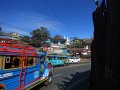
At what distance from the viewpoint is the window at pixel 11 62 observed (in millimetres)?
9104

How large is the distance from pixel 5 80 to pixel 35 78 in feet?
13.6

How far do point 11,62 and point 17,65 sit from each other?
49 centimetres

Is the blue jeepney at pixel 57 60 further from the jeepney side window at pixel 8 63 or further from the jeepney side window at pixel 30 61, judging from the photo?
the jeepney side window at pixel 8 63

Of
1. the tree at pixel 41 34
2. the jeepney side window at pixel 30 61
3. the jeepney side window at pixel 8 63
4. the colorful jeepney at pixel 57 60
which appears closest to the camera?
the jeepney side window at pixel 8 63

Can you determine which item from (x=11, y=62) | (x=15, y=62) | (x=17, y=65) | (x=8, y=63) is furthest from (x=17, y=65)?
(x=8, y=63)

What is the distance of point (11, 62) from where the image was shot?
Answer: 31.3 ft

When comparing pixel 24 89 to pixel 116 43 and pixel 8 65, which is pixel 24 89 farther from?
pixel 116 43

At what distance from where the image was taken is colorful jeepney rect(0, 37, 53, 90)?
8852mm

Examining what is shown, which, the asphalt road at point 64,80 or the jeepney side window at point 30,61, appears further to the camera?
the asphalt road at point 64,80

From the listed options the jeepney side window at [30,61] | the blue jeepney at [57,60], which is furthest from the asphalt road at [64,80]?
the blue jeepney at [57,60]

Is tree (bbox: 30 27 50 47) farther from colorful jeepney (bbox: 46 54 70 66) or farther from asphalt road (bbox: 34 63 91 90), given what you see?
asphalt road (bbox: 34 63 91 90)

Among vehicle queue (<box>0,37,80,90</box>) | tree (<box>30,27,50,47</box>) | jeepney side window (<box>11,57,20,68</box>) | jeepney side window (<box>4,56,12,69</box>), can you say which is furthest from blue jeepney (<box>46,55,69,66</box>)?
tree (<box>30,27,50,47</box>)

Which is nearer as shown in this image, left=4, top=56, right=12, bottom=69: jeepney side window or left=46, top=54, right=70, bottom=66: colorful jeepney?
left=4, top=56, right=12, bottom=69: jeepney side window

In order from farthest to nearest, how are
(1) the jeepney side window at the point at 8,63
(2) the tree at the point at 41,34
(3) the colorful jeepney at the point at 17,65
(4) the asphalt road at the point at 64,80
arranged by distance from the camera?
(2) the tree at the point at 41,34, (4) the asphalt road at the point at 64,80, (1) the jeepney side window at the point at 8,63, (3) the colorful jeepney at the point at 17,65
